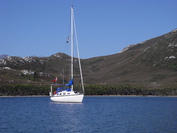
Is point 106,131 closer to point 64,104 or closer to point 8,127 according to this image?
point 8,127

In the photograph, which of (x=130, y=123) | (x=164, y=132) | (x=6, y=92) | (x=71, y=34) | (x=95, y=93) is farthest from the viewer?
(x=95, y=93)

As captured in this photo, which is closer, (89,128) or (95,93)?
(89,128)

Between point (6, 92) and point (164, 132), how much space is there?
143 metres

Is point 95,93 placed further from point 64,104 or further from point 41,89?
point 64,104

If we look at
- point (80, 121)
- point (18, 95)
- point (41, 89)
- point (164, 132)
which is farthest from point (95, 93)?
point (164, 132)

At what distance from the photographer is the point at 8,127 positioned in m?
49.6

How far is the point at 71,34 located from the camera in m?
96.4

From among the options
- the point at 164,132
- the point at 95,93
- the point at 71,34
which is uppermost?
the point at 71,34

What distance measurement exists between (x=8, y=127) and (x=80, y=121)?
13648mm

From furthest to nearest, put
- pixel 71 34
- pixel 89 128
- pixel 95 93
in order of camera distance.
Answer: pixel 95 93
pixel 71 34
pixel 89 128

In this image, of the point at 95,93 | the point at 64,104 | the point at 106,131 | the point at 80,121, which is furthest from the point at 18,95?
the point at 106,131

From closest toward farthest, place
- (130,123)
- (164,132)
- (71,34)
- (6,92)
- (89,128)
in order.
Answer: (164,132), (89,128), (130,123), (71,34), (6,92)

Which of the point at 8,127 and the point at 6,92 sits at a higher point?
the point at 6,92

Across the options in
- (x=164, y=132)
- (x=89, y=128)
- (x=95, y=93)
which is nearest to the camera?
(x=164, y=132)
